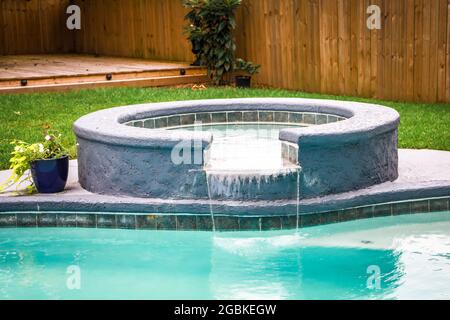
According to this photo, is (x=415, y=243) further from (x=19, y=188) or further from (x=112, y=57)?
(x=112, y=57)

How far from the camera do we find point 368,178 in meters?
7.05

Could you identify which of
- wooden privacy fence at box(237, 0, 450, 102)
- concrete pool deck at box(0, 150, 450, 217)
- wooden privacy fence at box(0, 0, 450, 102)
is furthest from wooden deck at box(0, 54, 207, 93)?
concrete pool deck at box(0, 150, 450, 217)

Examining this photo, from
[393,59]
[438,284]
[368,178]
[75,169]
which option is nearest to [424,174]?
[368,178]

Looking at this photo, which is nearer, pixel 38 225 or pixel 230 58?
pixel 38 225

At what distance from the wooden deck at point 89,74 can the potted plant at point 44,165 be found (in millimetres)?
6166

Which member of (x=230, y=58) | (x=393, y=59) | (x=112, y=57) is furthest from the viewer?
(x=112, y=57)

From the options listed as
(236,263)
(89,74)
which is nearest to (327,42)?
(89,74)

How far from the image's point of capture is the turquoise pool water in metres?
5.55

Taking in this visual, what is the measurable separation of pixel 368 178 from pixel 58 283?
271cm

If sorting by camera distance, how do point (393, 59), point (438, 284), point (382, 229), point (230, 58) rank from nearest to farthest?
point (438, 284) → point (382, 229) → point (393, 59) → point (230, 58)

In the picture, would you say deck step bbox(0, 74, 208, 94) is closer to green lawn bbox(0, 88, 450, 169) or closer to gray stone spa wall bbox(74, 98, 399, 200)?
green lawn bbox(0, 88, 450, 169)

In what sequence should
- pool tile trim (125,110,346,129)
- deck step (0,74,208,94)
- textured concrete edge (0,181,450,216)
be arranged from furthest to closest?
deck step (0,74,208,94) < pool tile trim (125,110,346,129) < textured concrete edge (0,181,450,216)

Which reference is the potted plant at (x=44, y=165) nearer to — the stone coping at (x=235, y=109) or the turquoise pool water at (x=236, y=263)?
the stone coping at (x=235, y=109)

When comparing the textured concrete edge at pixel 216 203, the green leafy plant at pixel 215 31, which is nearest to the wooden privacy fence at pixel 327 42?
the green leafy plant at pixel 215 31
